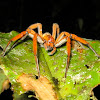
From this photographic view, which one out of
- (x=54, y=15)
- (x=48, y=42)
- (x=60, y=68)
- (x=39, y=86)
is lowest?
(x=39, y=86)

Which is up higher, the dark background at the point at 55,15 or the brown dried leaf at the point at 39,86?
the dark background at the point at 55,15

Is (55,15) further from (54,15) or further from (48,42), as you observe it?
(48,42)

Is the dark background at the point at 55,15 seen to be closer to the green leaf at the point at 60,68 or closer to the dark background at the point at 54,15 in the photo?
the dark background at the point at 54,15

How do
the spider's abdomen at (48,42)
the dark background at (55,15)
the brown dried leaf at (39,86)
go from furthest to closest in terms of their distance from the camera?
1. the dark background at (55,15)
2. the spider's abdomen at (48,42)
3. the brown dried leaf at (39,86)

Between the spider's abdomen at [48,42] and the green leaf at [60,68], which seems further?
the spider's abdomen at [48,42]

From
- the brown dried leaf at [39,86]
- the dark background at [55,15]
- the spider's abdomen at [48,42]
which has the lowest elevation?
the brown dried leaf at [39,86]

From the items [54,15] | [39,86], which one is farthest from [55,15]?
[39,86]

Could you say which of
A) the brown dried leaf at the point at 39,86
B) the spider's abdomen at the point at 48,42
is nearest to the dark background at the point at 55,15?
the spider's abdomen at the point at 48,42

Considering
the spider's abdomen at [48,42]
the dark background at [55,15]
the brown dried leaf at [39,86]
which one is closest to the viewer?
the brown dried leaf at [39,86]
